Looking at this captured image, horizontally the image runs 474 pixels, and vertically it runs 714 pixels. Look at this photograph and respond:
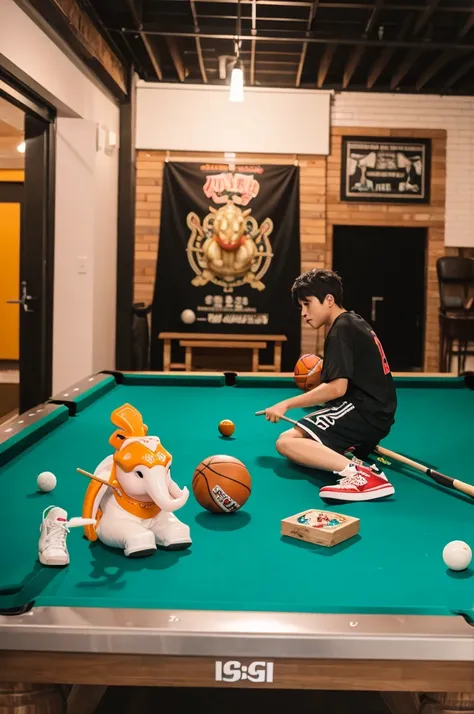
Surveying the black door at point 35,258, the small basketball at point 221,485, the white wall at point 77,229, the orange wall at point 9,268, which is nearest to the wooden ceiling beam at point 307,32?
the white wall at point 77,229

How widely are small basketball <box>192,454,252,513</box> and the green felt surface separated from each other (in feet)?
0.13

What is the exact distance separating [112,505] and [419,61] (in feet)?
24.2

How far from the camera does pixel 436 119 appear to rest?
8805 mm

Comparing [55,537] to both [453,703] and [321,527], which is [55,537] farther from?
[453,703]

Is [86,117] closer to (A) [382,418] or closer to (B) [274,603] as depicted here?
(A) [382,418]

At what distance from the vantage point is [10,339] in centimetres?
1065

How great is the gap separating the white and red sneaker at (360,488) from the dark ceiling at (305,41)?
15.3ft

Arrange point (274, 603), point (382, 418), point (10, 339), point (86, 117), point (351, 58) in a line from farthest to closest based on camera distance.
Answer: point (10, 339) → point (351, 58) → point (86, 117) → point (382, 418) → point (274, 603)

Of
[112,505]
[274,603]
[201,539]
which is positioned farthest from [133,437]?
[274,603]

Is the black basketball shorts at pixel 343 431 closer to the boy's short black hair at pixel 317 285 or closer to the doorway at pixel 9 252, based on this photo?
the boy's short black hair at pixel 317 285

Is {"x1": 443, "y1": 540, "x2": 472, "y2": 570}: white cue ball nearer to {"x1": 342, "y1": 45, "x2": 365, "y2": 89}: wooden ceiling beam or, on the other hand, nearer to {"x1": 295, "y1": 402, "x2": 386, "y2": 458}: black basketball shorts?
{"x1": 295, "y1": 402, "x2": 386, "y2": 458}: black basketball shorts

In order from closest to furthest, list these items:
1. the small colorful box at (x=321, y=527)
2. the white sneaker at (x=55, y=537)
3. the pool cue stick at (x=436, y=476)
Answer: the white sneaker at (x=55, y=537) < the small colorful box at (x=321, y=527) < the pool cue stick at (x=436, y=476)

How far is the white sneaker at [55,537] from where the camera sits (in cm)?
161

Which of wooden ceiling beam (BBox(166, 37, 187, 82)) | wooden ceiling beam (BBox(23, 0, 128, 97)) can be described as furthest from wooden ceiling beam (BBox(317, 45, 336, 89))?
wooden ceiling beam (BBox(23, 0, 128, 97))
